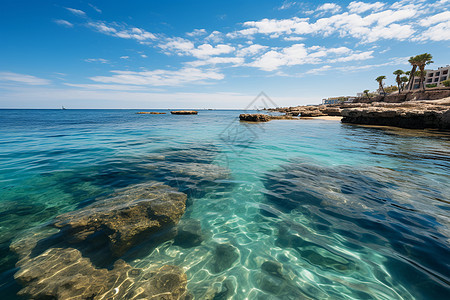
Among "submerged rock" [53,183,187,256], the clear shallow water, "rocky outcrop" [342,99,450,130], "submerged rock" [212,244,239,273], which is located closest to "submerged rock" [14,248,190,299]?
the clear shallow water

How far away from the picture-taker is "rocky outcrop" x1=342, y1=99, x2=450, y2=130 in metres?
19.1

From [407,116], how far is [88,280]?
30926 mm

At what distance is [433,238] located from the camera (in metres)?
3.39

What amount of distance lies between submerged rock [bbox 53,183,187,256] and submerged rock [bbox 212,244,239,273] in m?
1.25

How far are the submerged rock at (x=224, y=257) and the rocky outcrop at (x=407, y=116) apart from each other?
28052 mm

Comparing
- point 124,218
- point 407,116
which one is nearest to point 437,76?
point 407,116

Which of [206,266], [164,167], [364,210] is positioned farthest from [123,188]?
[364,210]

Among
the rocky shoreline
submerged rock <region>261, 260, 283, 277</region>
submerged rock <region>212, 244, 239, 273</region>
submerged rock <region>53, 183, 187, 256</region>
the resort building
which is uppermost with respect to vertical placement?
the resort building

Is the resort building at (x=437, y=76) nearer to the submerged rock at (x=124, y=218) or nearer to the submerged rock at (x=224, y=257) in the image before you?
the submerged rock at (x=224, y=257)

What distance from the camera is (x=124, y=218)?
3764 millimetres

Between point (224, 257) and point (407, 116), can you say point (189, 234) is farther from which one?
point (407, 116)

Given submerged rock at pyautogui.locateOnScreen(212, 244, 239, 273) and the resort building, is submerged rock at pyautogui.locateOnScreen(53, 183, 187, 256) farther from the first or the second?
the resort building

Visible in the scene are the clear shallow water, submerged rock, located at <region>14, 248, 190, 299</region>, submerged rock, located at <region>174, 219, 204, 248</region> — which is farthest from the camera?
submerged rock, located at <region>174, 219, 204, 248</region>

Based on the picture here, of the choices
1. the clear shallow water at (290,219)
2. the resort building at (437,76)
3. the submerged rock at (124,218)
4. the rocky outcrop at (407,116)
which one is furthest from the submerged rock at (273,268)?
the resort building at (437,76)
